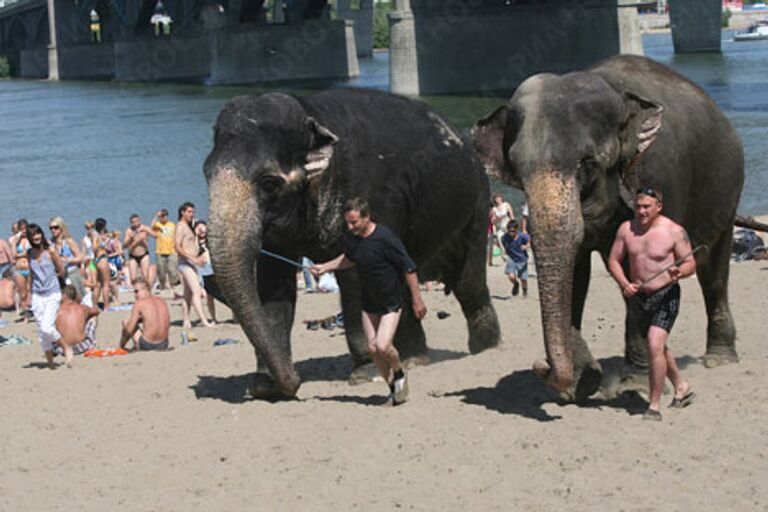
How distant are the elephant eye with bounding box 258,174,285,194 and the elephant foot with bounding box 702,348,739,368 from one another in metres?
4.15

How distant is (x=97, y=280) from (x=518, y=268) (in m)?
6.60

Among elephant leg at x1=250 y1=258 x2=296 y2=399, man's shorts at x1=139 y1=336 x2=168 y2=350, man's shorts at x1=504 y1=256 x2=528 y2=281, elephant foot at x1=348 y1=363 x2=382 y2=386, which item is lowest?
man's shorts at x1=139 y1=336 x2=168 y2=350

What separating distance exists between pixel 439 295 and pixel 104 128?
6214 cm

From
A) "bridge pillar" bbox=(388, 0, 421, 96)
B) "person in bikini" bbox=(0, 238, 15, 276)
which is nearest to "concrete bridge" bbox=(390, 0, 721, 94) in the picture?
"bridge pillar" bbox=(388, 0, 421, 96)

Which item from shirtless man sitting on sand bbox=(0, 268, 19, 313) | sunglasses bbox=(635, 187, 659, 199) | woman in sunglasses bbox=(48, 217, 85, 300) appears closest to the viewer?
sunglasses bbox=(635, 187, 659, 199)

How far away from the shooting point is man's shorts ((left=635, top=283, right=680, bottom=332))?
32.9 ft

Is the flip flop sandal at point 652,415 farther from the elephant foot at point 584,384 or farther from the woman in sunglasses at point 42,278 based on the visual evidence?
the woman in sunglasses at point 42,278

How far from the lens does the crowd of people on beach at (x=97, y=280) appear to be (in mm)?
15375

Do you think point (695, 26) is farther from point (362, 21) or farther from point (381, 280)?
point (381, 280)

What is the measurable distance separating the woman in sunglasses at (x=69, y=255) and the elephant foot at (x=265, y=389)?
859 centimetres

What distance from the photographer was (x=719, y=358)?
1277 centimetres

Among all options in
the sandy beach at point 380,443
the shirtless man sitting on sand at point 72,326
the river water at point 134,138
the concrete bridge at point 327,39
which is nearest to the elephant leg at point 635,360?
the sandy beach at point 380,443

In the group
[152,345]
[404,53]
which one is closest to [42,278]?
[152,345]

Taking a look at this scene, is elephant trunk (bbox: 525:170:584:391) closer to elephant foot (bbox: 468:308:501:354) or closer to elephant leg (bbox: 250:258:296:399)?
Answer: elephant leg (bbox: 250:258:296:399)
